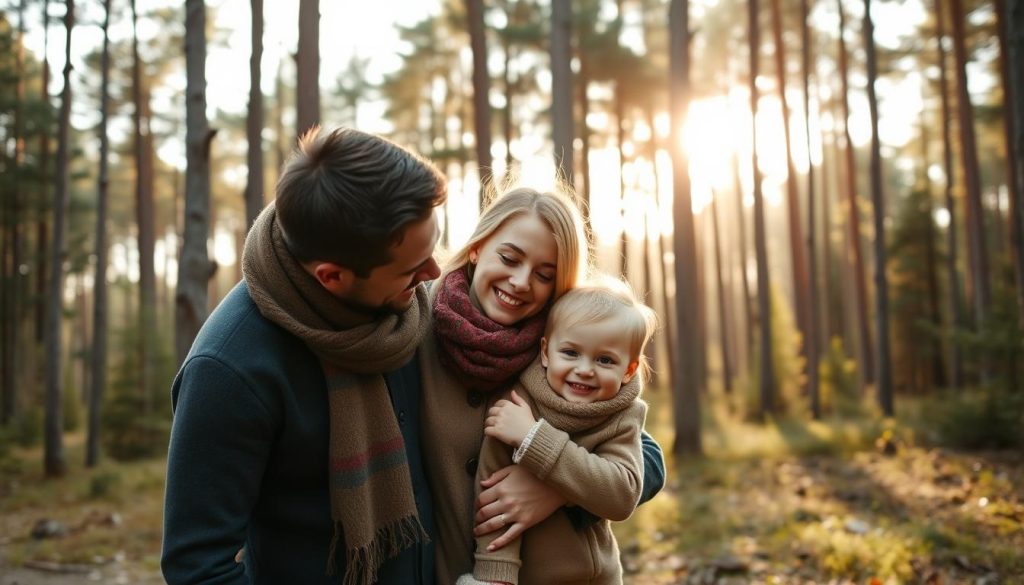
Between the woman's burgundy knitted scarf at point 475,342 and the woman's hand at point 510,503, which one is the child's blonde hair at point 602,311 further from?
the woman's hand at point 510,503

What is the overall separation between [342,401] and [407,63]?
22.0 meters

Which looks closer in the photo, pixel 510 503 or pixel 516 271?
pixel 510 503

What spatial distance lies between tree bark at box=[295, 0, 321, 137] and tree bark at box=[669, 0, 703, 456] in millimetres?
5979

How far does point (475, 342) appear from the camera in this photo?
224 cm

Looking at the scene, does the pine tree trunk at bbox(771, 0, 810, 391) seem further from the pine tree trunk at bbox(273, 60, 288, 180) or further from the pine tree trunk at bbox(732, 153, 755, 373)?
the pine tree trunk at bbox(273, 60, 288, 180)

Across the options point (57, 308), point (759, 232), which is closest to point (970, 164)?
point (759, 232)

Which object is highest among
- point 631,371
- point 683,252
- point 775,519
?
point 683,252

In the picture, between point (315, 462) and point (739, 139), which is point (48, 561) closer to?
point (315, 462)

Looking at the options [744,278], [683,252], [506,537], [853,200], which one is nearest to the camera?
[506,537]

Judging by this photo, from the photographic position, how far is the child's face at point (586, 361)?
2.41m

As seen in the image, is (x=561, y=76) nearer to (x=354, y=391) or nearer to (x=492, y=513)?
(x=492, y=513)

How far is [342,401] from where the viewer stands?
1.92 metres

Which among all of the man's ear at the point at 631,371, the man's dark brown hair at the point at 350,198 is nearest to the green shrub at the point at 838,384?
the man's ear at the point at 631,371

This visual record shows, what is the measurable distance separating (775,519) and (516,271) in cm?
682
